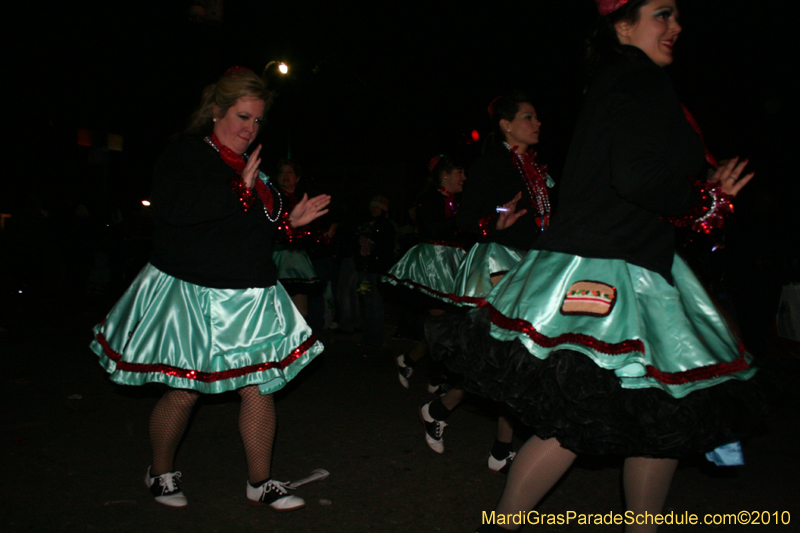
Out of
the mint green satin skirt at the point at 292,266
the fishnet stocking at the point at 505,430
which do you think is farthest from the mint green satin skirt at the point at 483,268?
the mint green satin skirt at the point at 292,266

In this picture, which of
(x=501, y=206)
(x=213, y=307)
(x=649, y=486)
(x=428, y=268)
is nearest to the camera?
(x=649, y=486)

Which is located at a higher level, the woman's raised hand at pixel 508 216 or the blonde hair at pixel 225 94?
the blonde hair at pixel 225 94

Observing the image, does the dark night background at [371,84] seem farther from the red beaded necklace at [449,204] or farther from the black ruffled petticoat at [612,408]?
the red beaded necklace at [449,204]

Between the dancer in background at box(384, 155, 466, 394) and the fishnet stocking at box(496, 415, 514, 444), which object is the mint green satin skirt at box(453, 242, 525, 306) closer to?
the fishnet stocking at box(496, 415, 514, 444)

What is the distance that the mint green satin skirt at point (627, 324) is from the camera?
6.63 feet

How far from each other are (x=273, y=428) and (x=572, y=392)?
63.1 inches

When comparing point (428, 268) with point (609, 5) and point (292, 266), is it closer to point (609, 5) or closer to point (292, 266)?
point (292, 266)

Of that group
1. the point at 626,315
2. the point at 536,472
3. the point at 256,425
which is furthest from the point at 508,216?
the point at 256,425

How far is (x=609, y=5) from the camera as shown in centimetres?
232

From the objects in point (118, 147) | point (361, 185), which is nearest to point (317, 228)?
point (118, 147)

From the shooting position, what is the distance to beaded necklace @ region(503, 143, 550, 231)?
12.5 ft

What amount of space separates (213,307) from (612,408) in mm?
1836

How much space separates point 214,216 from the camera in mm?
2775

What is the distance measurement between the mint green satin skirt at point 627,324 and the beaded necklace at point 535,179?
1603 mm
